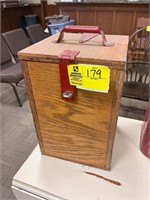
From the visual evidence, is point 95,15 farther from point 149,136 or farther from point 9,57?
point 149,136

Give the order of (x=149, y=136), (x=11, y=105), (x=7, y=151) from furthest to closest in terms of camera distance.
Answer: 1. (x=11, y=105)
2. (x=7, y=151)
3. (x=149, y=136)

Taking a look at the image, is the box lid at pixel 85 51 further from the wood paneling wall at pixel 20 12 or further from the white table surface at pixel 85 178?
the wood paneling wall at pixel 20 12

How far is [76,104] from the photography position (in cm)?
56

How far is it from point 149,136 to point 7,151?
46.9 inches

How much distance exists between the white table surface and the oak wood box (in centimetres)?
5

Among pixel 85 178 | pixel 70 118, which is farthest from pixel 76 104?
pixel 85 178

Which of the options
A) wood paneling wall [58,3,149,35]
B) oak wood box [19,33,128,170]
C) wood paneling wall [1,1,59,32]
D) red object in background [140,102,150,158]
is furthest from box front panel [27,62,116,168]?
wood paneling wall [1,1,59,32]

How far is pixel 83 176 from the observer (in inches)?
26.3

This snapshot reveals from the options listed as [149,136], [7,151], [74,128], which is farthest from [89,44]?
[7,151]

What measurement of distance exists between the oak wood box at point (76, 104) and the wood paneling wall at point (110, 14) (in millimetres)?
2576

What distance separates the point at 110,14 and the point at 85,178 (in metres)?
2.94

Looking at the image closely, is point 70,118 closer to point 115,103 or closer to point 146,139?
point 115,103

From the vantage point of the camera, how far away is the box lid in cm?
46

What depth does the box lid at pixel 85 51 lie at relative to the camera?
0.46 m
